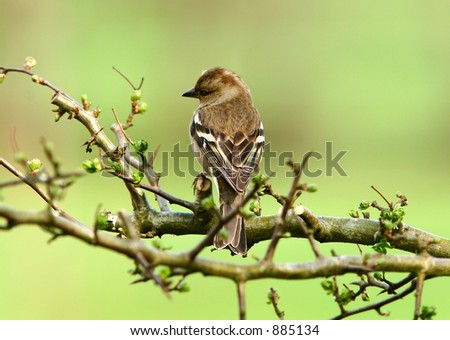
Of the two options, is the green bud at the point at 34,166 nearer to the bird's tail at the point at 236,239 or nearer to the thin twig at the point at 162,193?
the thin twig at the point at 162,193

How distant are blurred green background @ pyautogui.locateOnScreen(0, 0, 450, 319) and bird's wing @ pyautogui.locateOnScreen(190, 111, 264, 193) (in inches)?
131

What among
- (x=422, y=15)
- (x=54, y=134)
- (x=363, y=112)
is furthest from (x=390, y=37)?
(x=54, y=134)

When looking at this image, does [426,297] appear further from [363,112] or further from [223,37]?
[223,37]

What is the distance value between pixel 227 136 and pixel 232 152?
0.88ft

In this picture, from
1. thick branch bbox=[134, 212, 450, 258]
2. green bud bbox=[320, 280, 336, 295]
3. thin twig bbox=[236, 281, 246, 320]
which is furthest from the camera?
thick branch bbox=[134, 212, 450, 258]

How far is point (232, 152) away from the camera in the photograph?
5562mm

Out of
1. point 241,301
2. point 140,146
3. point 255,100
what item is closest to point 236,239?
Answer: point 140,146

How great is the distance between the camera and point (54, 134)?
15.8 m

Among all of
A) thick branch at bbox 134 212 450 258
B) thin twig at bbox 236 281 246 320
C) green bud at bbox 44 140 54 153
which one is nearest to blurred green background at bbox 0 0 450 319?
thick branch at bbox 134 212 450 258

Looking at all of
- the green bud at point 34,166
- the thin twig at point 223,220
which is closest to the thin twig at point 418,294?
the thin twig at point 223,220

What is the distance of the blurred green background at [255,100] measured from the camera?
10359 mm

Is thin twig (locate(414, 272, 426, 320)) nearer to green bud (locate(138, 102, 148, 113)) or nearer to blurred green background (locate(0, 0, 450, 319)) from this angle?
green bud (locate(138, 102, 148, 113))

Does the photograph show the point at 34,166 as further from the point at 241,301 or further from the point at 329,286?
the point at 241,301

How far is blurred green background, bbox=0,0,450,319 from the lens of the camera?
10.4 meters
